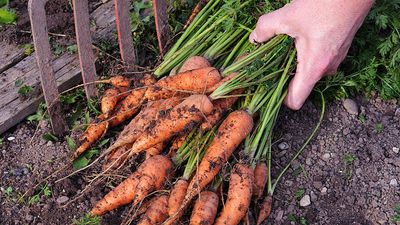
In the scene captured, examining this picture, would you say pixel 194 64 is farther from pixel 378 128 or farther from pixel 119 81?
pixel 378 128

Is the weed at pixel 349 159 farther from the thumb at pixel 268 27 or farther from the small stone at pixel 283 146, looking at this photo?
the thumb at pixel 268 27

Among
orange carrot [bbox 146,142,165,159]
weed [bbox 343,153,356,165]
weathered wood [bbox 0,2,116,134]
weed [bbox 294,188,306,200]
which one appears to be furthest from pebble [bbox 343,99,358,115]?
weathered wood [bbox 0,2,116,134]

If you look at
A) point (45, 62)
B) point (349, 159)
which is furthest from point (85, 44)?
point (349, 159)

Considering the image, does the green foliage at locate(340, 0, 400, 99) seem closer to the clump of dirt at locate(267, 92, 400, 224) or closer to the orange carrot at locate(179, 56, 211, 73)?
the clump of dirt at locate(267, 92, 400, 224)

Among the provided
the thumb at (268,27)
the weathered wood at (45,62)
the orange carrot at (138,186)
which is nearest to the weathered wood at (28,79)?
the weathered wood at (45,62)

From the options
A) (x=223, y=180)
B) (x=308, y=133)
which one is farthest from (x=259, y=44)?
(x=223, y=180)

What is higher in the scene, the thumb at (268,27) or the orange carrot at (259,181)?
the thumb at (268,27)

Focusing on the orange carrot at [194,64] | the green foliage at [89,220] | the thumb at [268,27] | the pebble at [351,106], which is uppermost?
the thumb at [268,27]

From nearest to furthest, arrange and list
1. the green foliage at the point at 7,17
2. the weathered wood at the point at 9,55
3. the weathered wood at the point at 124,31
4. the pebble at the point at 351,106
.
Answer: the weathered wood at the point at 124,31 < the pebble at the point at 351,106 < the weathered wood at the point at 9,55 < the green foliage at the point at 7,17

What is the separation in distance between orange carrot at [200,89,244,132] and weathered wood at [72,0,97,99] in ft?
2.10

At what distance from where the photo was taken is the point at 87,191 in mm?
2807

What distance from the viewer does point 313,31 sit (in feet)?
8.93

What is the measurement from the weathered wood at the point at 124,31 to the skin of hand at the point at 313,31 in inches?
25.3

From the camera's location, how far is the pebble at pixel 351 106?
3164 millimetres
